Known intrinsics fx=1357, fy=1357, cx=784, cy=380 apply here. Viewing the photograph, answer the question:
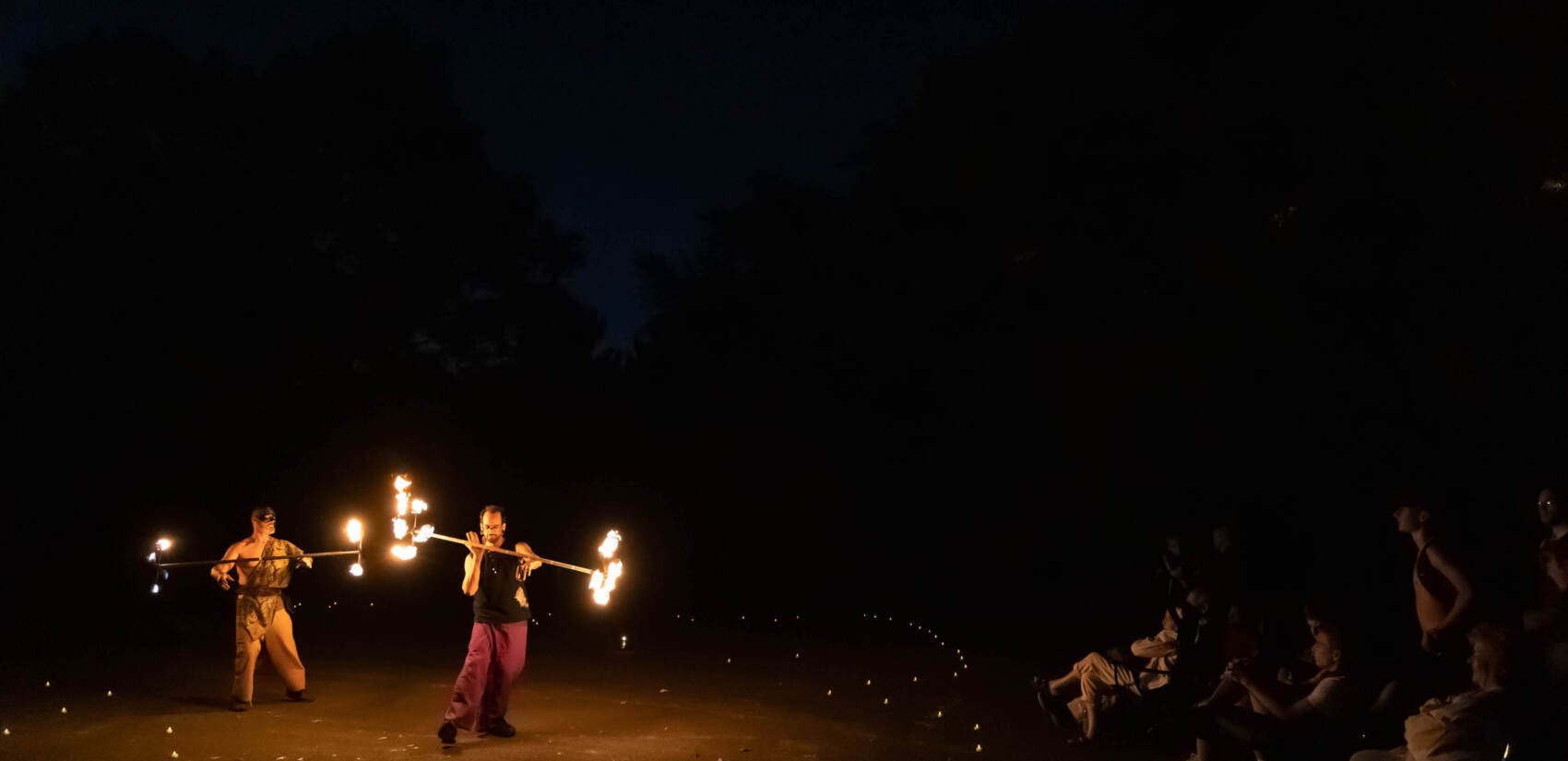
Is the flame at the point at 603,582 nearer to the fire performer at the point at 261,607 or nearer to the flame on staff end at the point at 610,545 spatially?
the flame on staff end at the point at 610,545

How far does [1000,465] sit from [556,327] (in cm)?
1259

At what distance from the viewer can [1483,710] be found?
646 centimetres

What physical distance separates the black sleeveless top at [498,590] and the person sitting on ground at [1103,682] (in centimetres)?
390

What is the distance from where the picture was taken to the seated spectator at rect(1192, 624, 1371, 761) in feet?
24.8

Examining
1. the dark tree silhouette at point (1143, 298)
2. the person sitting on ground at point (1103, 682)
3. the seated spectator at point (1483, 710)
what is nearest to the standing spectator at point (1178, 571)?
the person sitting on ground at point (1103, 682)

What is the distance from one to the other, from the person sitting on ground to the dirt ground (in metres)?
0.27

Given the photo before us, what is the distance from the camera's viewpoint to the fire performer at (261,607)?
11.4 m

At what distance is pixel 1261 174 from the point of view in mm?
15320

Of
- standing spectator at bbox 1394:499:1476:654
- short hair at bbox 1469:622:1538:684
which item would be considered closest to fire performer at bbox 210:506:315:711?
standing spectator at bbox 1394:499:1476:654

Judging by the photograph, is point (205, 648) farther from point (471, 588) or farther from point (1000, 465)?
point (1000, 465)

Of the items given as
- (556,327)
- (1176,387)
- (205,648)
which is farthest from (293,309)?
(1176,387)

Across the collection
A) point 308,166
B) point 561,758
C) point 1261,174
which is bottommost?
point 561,758

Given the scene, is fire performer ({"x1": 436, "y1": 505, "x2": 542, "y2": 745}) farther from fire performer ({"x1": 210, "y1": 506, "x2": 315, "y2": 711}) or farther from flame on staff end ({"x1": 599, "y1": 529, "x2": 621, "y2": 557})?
fire performer ({"x1": 210, "y1": 506, "x2": 315, "y2": 711})

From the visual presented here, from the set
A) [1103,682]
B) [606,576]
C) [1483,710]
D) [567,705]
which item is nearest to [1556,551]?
[1483,710]
